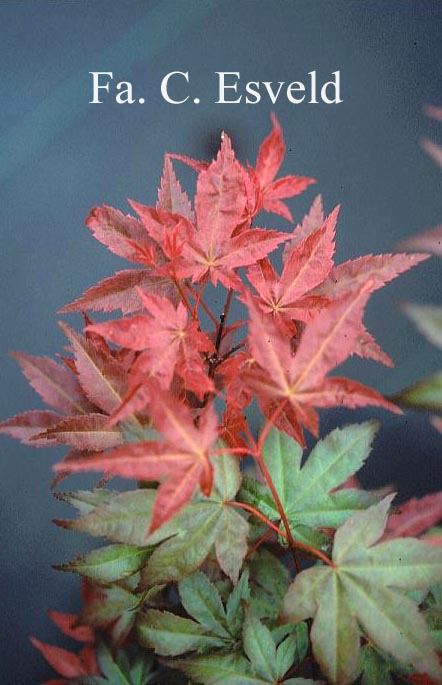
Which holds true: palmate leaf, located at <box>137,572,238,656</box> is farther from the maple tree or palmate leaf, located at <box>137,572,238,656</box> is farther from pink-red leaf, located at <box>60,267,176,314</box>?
pink-red leaf, located at <box>60,267,176,314</box>

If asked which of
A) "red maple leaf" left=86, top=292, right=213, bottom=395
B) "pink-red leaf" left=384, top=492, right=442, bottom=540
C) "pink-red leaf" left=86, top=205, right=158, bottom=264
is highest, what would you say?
"pink-red leaf" left=86, top=205, right=158, bottom=264

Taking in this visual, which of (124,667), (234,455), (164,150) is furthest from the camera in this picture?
(164,150)

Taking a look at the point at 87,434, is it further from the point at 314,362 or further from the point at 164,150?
the point at 164,150

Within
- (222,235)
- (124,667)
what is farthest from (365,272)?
(124,667)

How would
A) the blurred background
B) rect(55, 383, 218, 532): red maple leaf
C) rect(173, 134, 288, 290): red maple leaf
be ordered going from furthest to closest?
the blurred background, rect(173, 134, 288, 290): red maple leaf, rect(55, 383, 218, 532): red maple leaf


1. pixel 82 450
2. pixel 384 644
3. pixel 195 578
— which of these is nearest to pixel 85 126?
pixel 82 450

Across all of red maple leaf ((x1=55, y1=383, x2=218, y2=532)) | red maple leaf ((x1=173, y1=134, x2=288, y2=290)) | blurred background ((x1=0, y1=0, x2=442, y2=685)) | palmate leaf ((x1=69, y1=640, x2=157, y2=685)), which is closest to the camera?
red maple leaf ((x1=55, y1=383, x2=218, y2=532))

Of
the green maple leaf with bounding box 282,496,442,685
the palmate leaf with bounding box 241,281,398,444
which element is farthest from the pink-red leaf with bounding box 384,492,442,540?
the palmate leaf with bounding box 241,281,398,444
